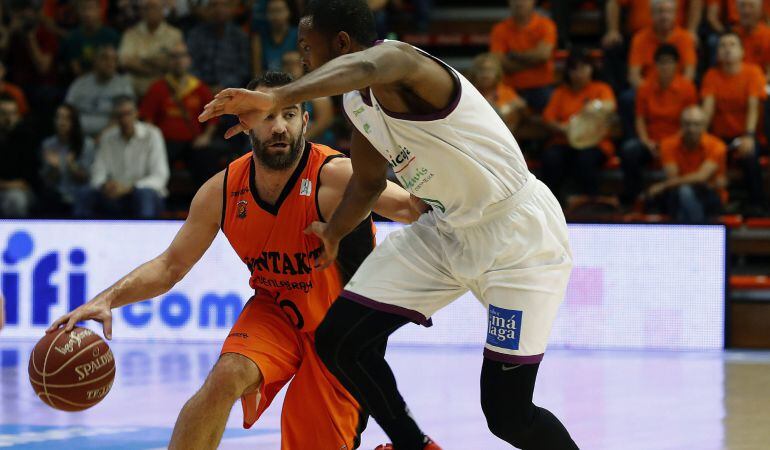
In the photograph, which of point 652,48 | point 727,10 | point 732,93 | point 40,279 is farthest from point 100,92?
point 727,10

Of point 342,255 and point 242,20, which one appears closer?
point 342,255

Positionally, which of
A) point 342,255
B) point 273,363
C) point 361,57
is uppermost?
point 361,57

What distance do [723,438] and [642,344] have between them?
3.36 metres

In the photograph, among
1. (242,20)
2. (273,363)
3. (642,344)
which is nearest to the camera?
(273,363)

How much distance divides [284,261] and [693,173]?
616 cm

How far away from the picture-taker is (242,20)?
13.2 m

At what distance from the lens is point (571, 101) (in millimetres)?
11008

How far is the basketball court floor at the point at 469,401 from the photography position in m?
6.09

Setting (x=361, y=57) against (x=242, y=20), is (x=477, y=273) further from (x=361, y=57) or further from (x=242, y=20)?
(x=242, y=20)

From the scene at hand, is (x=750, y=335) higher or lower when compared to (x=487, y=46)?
lower

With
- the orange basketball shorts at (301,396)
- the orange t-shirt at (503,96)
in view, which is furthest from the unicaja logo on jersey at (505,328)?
the orange t-shirt at (503,96)

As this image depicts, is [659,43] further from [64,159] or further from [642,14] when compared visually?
[64,159]

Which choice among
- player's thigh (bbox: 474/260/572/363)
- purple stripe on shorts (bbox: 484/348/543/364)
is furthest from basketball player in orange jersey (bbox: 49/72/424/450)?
purple stripe on shorts (bbox: 484/348/543/364)

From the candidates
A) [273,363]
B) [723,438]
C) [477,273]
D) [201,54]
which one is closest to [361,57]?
[477,273]
